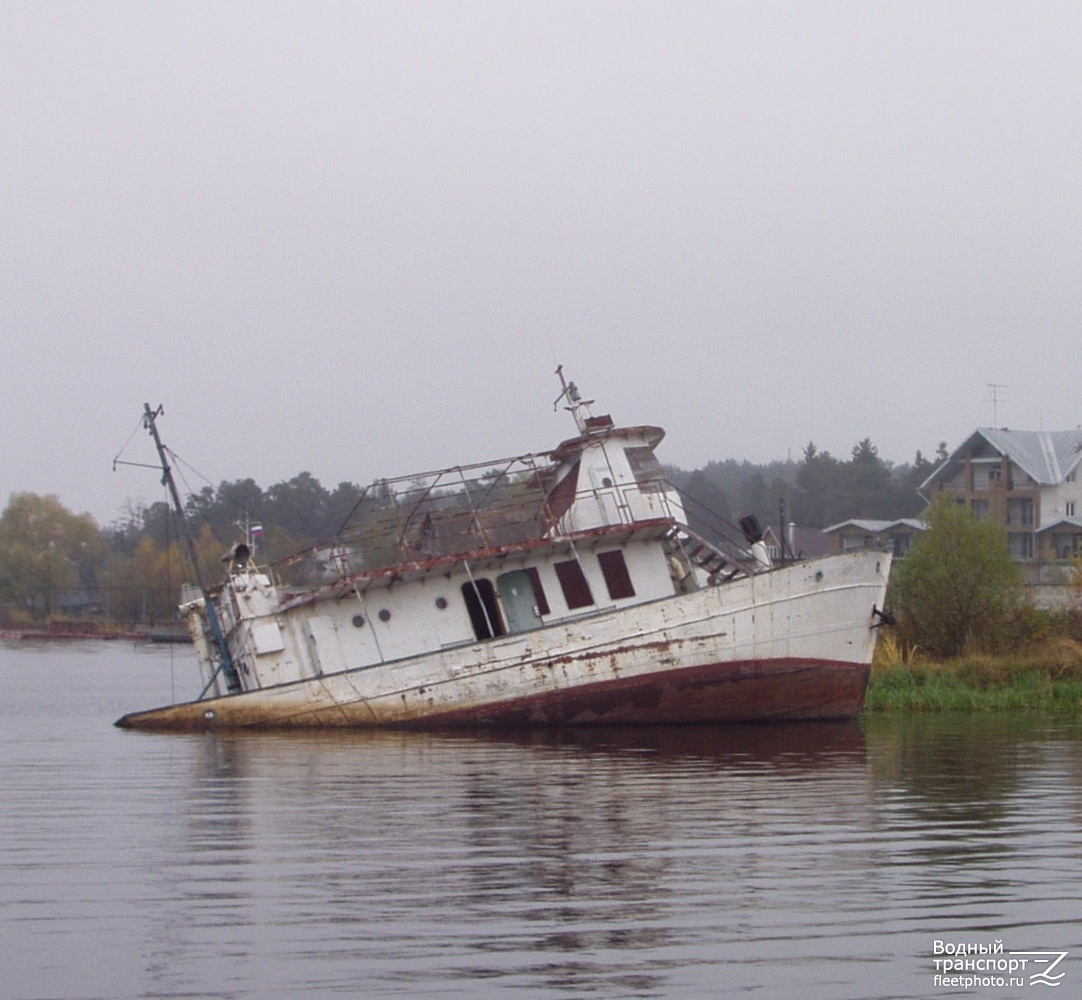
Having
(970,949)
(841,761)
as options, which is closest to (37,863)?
(970,949)

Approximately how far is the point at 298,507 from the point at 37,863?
9883 cm

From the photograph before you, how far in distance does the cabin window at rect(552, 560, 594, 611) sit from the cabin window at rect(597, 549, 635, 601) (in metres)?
0.35

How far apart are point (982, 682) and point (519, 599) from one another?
35.2 ft

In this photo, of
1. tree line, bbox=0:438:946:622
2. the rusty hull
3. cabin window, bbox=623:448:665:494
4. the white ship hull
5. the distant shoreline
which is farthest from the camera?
tree line, bbox=0:438:946:622

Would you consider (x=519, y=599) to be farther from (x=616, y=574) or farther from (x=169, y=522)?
(x=169, y=522)

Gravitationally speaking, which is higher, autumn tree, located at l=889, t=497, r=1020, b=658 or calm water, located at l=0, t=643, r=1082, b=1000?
autumn tree, located at l=889, t=497, r=1020, b=658

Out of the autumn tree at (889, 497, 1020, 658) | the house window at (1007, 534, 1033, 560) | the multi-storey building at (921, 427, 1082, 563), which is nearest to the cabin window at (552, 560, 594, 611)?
the autumn tree at (889, 497, 1020, 658)

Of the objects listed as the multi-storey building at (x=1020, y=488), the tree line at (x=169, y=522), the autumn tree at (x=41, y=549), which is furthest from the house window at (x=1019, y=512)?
the autumn tree at (x=41, y=549)

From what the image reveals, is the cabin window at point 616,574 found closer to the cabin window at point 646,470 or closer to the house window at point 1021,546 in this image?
the cabin window at point 646,470

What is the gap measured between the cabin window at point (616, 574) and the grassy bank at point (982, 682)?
6.26 m

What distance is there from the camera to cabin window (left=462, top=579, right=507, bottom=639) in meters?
25.9

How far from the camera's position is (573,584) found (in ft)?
84.8

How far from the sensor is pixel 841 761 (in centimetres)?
2000

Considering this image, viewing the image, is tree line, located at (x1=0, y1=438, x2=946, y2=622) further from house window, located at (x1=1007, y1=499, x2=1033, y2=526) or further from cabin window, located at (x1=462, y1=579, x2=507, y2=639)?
cabin window, located at (x1=462, y1=579, x2=507, y2=639)
